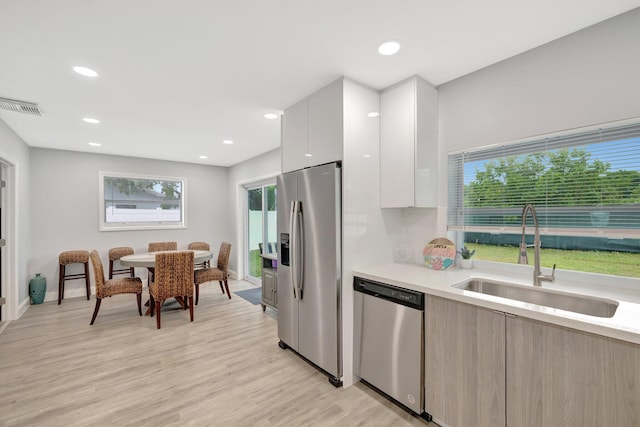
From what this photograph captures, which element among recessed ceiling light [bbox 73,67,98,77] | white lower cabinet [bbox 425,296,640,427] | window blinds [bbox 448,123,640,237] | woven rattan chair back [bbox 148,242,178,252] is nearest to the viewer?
white lower cabinet [bbox 425,296,640,427]

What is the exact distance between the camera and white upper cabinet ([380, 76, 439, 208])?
2.30 metres

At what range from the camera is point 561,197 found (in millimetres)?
1926

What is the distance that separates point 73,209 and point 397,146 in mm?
5511

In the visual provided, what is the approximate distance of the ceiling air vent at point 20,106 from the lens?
107 inches

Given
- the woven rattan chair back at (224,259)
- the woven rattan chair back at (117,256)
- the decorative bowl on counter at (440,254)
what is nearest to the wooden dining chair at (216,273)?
the woven rattan chair back at (224,259)

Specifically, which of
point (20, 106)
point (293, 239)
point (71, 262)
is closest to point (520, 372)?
point (293, 239)

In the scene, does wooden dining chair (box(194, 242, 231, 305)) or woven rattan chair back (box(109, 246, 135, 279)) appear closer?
wooden dining chair (box(194, 242, 231, 305))

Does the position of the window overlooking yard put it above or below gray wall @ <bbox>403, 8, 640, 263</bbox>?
below

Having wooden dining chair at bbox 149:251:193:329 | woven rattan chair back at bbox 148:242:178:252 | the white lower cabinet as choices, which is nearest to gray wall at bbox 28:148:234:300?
woven rattan chair back at bbox 148:242:178:252

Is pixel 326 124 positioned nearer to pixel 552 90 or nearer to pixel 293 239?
pixel 293 239

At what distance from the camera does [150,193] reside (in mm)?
5590

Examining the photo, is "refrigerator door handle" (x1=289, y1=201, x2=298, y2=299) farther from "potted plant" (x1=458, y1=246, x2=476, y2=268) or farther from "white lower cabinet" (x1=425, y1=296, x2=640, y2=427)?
"potted plant" (x1=458, y1=246, x2=476, y2=268)

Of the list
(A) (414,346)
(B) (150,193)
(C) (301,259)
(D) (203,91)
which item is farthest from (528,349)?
(B) (150,193)

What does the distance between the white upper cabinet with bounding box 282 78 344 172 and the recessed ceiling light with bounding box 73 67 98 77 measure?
162 centimetres
